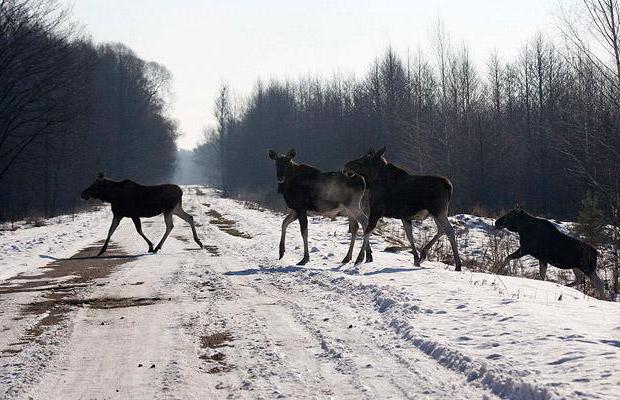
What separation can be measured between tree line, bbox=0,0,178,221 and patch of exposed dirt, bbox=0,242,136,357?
48.2 ft

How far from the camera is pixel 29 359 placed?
5355 millimetres

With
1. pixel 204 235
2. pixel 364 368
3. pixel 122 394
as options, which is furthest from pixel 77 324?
pixel 204 235

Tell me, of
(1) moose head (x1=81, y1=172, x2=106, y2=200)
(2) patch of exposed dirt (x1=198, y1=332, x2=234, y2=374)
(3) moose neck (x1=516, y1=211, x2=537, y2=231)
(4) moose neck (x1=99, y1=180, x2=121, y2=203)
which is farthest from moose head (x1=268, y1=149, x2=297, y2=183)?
(2) patch of exposed dirt (x1=198, y1=332, x2=234, y2=374)

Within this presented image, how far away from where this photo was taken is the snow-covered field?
14.5 feet

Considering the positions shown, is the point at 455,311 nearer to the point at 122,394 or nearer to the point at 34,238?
the point at 122,394

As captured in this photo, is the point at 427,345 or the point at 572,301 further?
the point at 572,301

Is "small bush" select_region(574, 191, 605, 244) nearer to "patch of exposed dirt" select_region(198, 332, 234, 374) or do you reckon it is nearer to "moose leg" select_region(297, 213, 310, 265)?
"moose leg" select_region(297, 213, 310, 265)

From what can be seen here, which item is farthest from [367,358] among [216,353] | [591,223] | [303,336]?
[591,223]

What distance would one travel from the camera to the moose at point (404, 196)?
1176 centimetres

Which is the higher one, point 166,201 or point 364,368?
point 166,201

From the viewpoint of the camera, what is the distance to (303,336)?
6.09 m

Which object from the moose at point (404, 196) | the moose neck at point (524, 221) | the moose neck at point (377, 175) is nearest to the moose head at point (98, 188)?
the moose at point (404, 196)

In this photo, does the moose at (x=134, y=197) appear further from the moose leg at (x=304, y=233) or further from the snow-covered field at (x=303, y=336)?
the snow-covered field at (x=303, y=336)

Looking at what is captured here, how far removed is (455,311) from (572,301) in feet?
6.50
